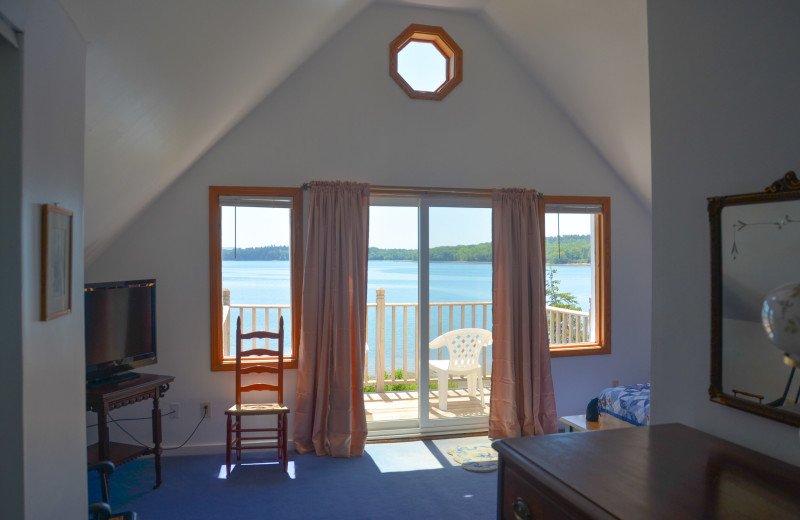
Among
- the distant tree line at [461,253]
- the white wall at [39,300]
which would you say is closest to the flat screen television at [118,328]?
the distant tree line at [461,253]

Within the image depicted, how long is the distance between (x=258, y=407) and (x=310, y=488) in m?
0.68

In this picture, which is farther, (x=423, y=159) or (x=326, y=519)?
(x=423, y=159)

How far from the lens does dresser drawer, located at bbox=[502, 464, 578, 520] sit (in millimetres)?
1355

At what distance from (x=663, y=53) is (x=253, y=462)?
3662mm

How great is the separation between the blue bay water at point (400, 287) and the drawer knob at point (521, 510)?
321cm

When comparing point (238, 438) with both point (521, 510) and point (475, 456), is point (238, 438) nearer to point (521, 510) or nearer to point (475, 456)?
point (475, 456)

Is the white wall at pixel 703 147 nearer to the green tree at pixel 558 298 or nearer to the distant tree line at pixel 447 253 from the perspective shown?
the distant tree line at pixel 447 253

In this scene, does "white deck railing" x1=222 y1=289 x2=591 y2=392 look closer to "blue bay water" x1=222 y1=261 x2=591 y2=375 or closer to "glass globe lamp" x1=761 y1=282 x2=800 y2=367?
"blue bay water" x1=222 y1=261 x2=591 y2=375

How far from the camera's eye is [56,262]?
1657 millimetres

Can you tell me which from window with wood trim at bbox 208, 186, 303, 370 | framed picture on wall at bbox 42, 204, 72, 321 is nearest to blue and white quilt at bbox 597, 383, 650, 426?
window with wood trim at bbox 208, 186, 303, 370

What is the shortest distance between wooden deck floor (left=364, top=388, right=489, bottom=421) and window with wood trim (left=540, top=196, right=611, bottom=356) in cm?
84

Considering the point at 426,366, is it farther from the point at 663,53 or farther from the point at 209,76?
the point at 663,53

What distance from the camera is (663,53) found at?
190cm

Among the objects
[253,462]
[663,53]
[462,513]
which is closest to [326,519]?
[462,513]
